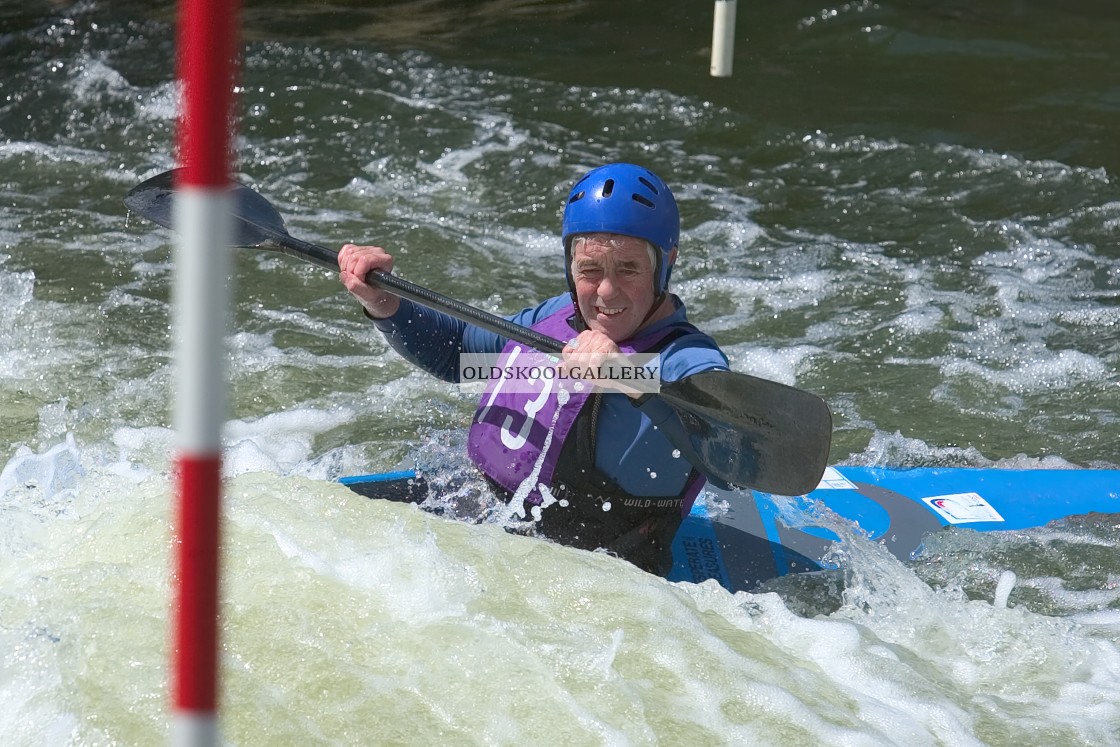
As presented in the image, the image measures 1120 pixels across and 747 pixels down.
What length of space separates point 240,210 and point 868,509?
209cm

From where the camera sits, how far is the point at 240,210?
3701 mm

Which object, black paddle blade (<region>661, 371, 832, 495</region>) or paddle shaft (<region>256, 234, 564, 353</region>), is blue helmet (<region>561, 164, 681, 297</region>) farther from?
black paddle blade (<region>661, 371, 832, 495</region>)

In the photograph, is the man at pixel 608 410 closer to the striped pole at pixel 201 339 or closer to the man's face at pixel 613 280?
the man's face at pixel 613 280

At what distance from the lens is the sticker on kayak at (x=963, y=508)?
13.6 ft

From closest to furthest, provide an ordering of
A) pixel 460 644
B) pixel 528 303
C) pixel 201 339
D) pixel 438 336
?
pixel 201 339, pixel 460 644, pixel 438 336, pixel 528 303

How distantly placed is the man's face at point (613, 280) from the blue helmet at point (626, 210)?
0.03 meters

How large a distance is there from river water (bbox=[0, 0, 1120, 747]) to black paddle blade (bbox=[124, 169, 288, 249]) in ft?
2.19

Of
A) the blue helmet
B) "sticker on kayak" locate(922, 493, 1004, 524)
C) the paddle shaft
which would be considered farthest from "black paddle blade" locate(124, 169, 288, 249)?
"sticker on kayak" locate(922, 493, 1004, 524)

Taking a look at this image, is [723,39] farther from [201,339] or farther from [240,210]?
[201,339]

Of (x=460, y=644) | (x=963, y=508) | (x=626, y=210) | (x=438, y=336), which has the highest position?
(x=626, y=210)

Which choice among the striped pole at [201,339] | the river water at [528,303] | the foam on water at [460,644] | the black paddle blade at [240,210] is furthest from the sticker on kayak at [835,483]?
the striped pole at [201,339]

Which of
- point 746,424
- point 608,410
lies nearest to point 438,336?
point 608,410

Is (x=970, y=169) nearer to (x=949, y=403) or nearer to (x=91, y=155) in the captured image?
(x=949, y=403)

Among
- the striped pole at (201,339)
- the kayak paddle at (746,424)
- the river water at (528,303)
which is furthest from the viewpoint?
the kayak paddle at (746,424)
